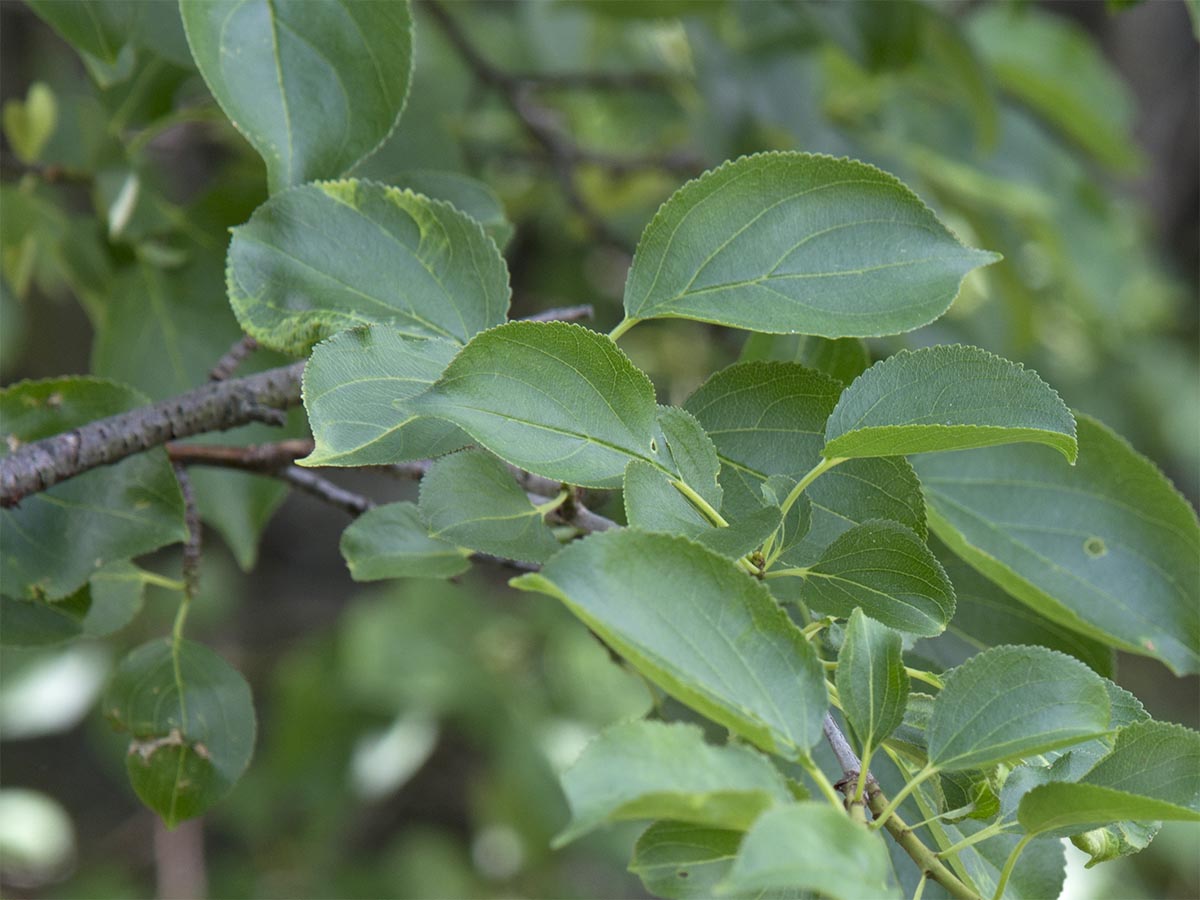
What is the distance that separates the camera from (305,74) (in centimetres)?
44

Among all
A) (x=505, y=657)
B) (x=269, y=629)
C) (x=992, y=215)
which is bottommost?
(x=269, y=629)

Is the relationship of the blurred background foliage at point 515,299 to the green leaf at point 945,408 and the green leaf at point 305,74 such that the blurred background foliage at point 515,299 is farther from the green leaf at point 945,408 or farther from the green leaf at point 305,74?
the green leaf at point 945,408

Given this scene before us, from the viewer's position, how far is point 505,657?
1402 millimetres

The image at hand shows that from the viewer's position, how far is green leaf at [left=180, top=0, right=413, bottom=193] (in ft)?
1.38

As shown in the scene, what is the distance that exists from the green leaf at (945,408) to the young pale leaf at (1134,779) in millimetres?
81

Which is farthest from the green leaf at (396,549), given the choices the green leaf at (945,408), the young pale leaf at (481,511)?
the green leaf at (945,408)

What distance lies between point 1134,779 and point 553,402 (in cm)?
19

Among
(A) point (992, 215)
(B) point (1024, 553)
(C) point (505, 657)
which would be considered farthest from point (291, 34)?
(C) point (505, 657)

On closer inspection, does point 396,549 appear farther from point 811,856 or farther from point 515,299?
point 515,299

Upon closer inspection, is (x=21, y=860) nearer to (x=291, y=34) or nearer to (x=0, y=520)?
(x=0, y=520)

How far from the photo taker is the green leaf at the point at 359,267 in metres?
0.38

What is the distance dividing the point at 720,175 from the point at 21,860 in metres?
1.22

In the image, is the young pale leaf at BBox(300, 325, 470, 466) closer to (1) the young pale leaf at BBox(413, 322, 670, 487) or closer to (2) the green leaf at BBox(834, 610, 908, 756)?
(1) the young pale leaf at BBox(413, 322, 670, 487)

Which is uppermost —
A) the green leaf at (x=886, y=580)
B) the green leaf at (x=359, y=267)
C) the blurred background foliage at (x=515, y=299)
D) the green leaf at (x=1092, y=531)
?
the green leaf at (x=359, y=267)
